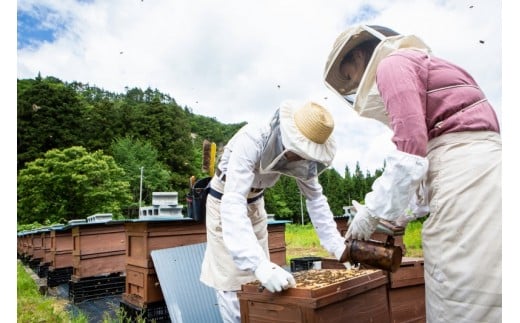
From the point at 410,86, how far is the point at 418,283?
61.6 inches

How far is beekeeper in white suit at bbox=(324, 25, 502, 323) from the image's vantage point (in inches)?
46.6

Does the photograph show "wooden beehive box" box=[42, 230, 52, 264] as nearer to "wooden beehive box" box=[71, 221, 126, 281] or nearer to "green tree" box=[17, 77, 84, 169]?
"wooden beehive box" box=[71, 221, 126, 281]

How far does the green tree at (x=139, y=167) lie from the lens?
23438 mm

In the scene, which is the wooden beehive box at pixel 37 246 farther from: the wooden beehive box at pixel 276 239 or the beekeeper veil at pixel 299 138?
the beekeeper veil at pixel 299 138

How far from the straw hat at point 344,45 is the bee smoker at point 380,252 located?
63 cm

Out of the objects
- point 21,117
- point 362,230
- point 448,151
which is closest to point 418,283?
point 362,230

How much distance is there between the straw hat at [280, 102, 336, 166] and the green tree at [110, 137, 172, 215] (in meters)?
22.4

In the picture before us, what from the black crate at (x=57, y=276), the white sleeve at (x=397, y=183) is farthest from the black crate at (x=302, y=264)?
the white sleeve at (x=397, y=183)

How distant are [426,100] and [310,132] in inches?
18.5

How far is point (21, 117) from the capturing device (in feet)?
8.52

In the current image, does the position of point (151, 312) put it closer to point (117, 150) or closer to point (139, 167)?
point (139, 167)

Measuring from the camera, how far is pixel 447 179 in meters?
1.24

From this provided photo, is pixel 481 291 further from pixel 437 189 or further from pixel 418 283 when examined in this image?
pixel 418 283

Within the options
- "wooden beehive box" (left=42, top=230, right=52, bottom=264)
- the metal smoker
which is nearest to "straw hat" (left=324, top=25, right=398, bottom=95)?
the metal smoker
